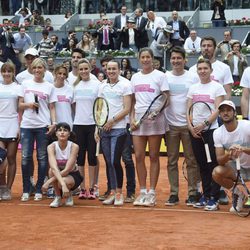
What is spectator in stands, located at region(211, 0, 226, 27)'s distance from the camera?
1056 inches

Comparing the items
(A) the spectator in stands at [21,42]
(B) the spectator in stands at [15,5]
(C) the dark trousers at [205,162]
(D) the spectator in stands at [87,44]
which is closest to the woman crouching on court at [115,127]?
(C) the dark trousers at [205,162]

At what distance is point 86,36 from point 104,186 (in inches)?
424

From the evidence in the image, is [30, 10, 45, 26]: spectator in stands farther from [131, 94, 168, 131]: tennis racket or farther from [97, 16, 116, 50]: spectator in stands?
[131, 94, 168, 131]: tennis racket

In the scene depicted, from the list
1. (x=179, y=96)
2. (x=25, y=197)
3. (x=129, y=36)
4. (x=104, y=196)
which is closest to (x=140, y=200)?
(x=104, y=196)

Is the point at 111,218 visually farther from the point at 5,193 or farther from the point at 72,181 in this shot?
the point at 5,193

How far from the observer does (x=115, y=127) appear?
11297 millimetres

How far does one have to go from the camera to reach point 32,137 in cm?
1196

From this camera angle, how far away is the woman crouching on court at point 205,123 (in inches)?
427

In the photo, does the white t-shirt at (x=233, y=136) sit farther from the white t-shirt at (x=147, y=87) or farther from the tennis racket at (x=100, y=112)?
the tennis racket at (x=100, y=112)

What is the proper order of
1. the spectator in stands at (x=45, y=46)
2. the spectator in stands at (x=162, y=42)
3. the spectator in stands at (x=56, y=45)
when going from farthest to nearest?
the spectator in stands at (x=56, y=45) → the spectator in stands at (x=45, y=46) → the spectator in stands at (x=162, y=42)

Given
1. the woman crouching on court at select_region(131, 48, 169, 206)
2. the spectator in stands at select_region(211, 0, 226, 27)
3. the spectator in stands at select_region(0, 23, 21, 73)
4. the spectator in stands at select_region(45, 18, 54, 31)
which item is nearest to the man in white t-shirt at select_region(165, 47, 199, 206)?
the woman crouching on court at select_region(131, 48, 169, 206)

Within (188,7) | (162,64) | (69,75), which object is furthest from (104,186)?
(188,7)

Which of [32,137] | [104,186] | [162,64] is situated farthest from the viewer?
[162,64]

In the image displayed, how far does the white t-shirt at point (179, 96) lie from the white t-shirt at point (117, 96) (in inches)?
22.7
